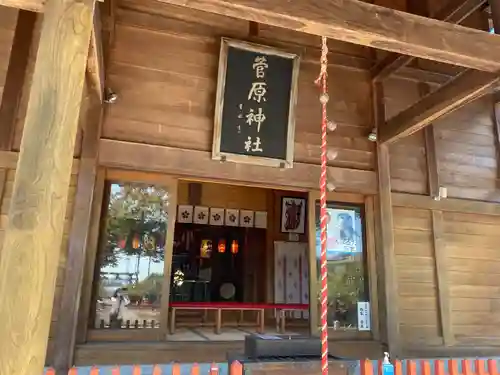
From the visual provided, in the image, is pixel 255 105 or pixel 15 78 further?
pixel 255 105

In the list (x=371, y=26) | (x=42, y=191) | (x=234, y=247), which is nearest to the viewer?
(x=42, y=191)

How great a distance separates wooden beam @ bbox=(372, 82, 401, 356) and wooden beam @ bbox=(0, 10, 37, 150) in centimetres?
381

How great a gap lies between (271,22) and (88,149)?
85.5 inches

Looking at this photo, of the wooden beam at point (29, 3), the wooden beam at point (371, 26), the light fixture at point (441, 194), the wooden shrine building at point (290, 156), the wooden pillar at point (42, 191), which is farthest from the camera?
the light fixture at point (441, 194)

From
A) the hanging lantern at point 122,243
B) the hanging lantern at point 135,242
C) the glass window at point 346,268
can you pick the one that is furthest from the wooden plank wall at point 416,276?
the hanging lantern at point 122,243

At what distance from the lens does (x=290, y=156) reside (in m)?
4.53

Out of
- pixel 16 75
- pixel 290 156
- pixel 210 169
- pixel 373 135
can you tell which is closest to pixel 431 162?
pixel 373 135

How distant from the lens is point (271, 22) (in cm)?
275

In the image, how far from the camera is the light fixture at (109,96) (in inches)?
161

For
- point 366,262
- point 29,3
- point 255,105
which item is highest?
point 255,105

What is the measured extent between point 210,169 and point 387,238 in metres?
2.11

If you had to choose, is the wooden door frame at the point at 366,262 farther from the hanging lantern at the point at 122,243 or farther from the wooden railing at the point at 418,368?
the hanging lantern at the point at 122,243

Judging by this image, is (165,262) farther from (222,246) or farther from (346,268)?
(222,246)

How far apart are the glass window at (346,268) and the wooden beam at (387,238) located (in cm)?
23
